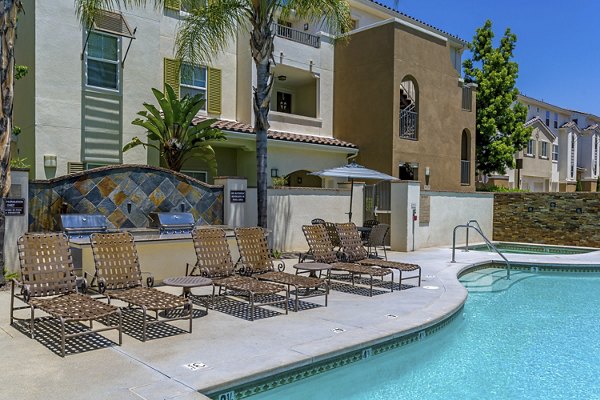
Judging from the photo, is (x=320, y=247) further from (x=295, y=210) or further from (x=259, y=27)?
(x=259, y=27)

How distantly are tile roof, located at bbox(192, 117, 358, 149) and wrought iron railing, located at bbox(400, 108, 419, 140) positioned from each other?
7.70 feet

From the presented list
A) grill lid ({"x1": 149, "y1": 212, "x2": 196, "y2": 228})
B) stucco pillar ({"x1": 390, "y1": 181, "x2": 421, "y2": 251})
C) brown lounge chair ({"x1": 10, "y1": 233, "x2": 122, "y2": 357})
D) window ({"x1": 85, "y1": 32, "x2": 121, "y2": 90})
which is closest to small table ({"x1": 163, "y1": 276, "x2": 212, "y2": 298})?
brown lounge chair ({"x1": 10, "y1": 233, "x2": 122, "y2": 357})

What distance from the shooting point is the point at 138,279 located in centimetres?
836

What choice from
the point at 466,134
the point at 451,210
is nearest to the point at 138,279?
the point at 451,210

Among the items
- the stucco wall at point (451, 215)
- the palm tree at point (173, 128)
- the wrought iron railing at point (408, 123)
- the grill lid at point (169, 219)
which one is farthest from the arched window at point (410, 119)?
the grill lid at point (169, 219)

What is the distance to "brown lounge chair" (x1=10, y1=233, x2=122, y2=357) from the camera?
683 cm

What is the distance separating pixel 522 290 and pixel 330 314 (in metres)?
6.84

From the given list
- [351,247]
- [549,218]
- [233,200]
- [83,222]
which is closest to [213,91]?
[233,200]

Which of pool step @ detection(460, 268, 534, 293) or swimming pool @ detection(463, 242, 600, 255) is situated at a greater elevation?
swimming pool @ detection(463, 242, 600, 255)

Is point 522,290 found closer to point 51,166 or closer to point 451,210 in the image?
point 451,210

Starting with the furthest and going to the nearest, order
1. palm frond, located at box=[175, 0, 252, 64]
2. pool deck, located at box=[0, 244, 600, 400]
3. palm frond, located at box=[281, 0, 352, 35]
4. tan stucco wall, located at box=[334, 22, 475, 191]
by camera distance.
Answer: tan stucco wall, located at box=[334, 22, 475, 191] → palm frond, located at box=[175, 0, 252, 64] → palm frond, located at box=[281, 0, 352, 35] → pool deck, located at box=[0, 244, 600, 400]

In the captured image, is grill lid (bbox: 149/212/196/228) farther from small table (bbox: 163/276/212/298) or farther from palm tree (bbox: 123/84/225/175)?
small table (bbox: 163/276/212/298)

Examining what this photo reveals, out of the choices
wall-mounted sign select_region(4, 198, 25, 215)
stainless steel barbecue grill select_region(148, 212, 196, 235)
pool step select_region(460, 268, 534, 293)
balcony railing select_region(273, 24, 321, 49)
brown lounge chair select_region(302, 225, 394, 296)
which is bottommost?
pool step select_region(460, 268, 534, 293)

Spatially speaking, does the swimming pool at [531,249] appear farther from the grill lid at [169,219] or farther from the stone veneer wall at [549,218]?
the grill lid at [169,219]
